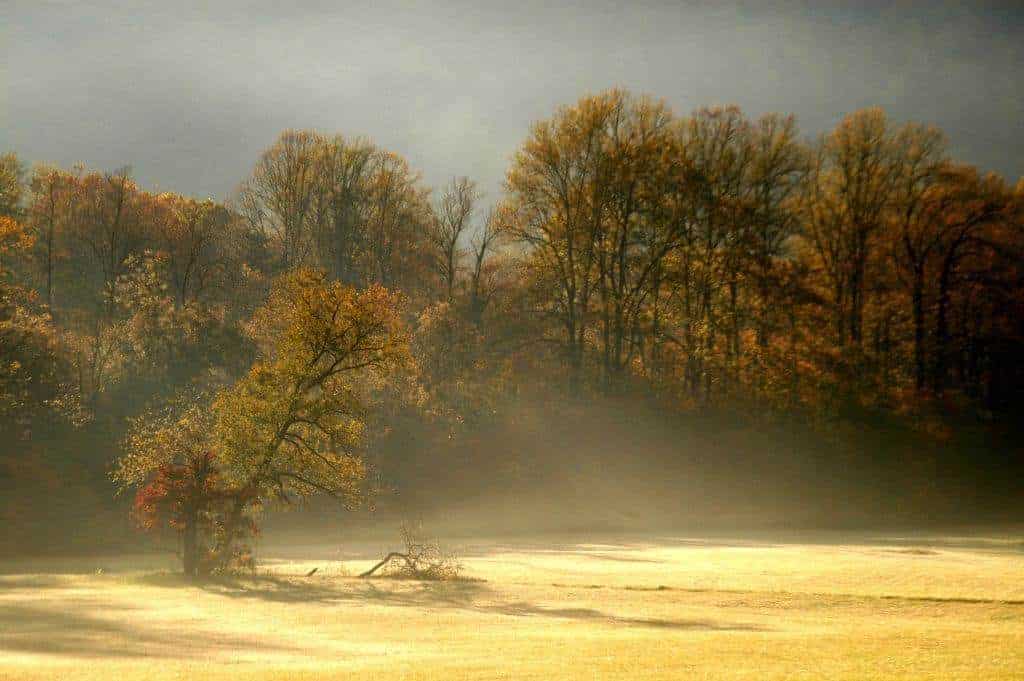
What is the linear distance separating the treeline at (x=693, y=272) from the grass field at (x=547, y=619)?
2243 centimetres

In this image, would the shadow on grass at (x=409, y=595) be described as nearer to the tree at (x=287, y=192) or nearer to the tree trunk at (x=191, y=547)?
the tree trunk at (x=191, y=547)

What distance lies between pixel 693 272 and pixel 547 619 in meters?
41.2

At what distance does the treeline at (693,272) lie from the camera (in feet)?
191

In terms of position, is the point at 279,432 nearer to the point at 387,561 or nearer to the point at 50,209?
the point at 387,561

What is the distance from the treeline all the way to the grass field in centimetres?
2243

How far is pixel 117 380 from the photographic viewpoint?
53219mm

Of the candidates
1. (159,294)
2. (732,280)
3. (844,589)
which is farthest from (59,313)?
(844,589)

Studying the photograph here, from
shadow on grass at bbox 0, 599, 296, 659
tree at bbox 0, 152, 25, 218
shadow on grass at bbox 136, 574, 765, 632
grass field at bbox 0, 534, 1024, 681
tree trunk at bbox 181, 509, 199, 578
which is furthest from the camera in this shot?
tree at bbox 0, 152, 25, 218

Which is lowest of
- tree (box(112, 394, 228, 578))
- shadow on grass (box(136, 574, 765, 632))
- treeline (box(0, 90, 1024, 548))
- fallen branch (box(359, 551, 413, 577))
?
shadow on grass (box(136, 574, 765, 632))

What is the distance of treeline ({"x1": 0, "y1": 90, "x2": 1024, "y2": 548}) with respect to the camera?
A: 5812cm

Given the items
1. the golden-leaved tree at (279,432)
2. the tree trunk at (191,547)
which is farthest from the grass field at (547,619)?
the golden-leaved tree at (279,432)

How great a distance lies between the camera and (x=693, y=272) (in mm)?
60562

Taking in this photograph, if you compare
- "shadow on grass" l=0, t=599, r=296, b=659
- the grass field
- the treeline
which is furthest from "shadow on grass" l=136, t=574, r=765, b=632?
the treeline

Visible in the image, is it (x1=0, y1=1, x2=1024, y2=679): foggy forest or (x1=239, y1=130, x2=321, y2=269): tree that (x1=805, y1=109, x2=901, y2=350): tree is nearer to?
(x1=0, y1=1, x2=1024, y2=679): foggy forest
